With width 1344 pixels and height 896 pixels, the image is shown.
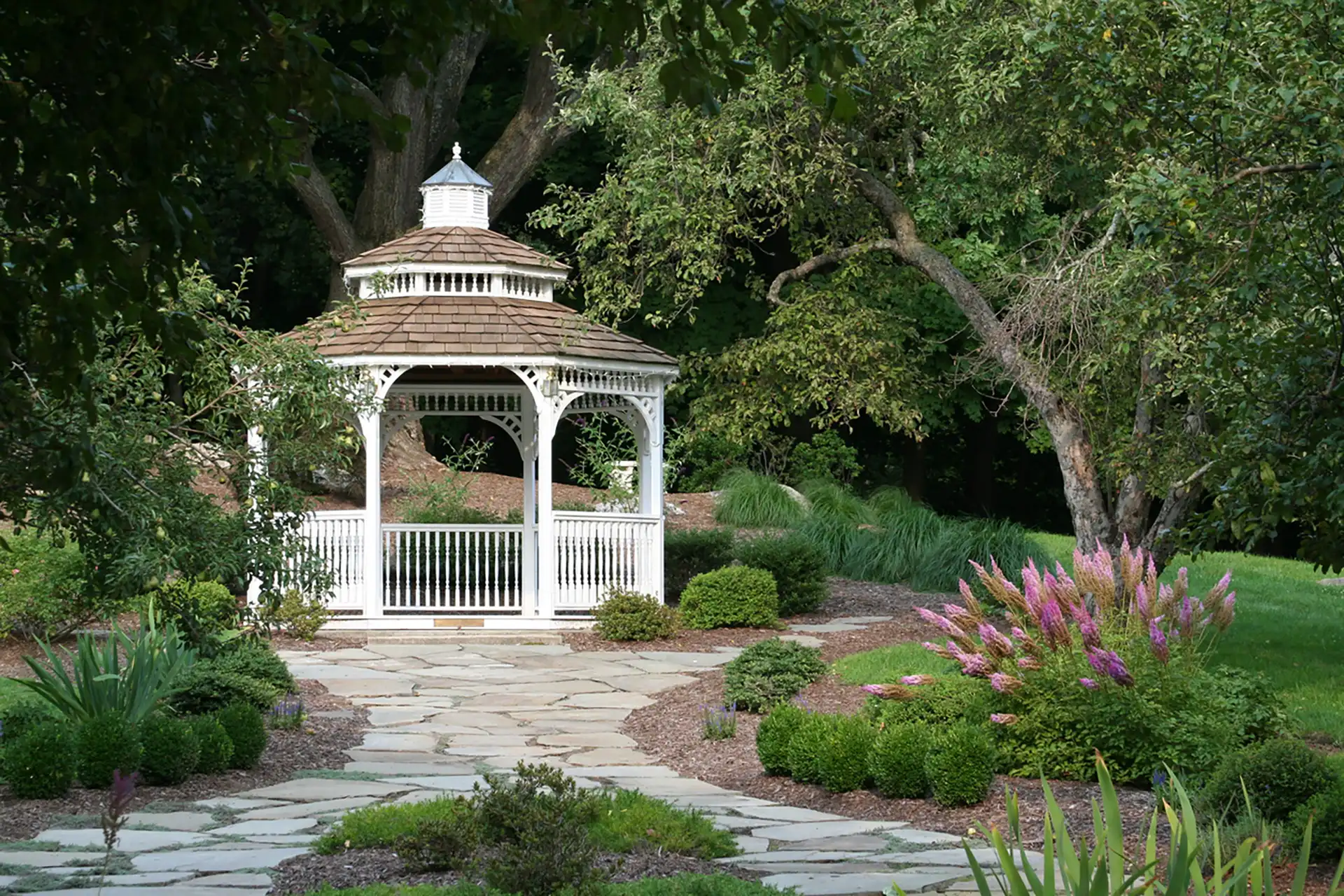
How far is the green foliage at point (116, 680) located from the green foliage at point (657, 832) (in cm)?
271

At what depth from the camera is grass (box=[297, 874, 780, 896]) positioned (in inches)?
189

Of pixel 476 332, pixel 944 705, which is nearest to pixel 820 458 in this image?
pixel 476 332

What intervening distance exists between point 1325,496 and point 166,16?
470 cm

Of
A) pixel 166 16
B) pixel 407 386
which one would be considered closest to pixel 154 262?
pixel 166 16

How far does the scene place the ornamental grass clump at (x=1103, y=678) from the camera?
7176 mm

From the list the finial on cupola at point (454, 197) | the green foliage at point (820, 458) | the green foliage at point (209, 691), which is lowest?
the green foliage at point (209, 691)

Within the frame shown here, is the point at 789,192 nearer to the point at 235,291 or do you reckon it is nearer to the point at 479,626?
the point at 479,626

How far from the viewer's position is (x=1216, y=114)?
780 centimetres

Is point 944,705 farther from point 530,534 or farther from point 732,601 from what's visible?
point 530,534

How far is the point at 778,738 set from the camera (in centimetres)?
786

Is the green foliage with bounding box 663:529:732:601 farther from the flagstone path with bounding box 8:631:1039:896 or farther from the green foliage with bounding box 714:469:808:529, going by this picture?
the flagstone path with bounding box 8:631:1039:896

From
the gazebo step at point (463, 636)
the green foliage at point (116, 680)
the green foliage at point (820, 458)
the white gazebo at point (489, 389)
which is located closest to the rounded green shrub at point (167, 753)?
the green foliage at point (116, 680)

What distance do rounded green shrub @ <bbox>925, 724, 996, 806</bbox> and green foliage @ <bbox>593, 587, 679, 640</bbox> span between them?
7454mm

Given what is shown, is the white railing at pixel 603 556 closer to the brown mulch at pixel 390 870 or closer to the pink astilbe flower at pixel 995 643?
the pink astilbe flower at pixel 995 643
